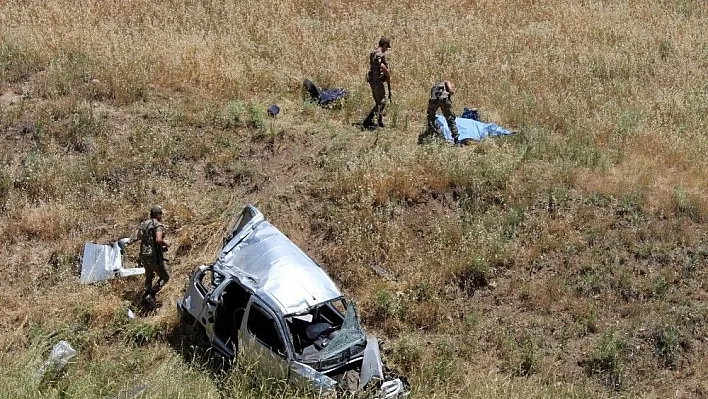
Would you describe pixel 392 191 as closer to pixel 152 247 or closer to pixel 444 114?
pixel 444 114

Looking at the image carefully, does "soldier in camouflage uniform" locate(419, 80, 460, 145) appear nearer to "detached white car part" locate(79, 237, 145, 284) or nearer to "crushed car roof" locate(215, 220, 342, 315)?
"crushed car roof" locate(215, 220, 342, 315)

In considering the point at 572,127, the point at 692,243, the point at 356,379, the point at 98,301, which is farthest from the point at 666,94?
the point at 98,301

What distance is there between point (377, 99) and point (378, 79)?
16.0 inches

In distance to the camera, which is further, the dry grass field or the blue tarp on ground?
the blue tarp on ground

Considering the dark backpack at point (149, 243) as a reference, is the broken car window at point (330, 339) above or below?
below

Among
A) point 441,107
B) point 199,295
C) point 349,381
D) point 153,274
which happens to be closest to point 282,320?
point 349,381

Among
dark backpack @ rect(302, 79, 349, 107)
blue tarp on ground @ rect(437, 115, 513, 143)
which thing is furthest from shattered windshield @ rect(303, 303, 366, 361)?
dark backpack @ rect(302, 79, 349, 107)

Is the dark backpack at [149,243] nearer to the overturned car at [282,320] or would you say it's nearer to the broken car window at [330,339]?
the overturned car at [282,320]

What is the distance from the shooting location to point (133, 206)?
11430 millimetres

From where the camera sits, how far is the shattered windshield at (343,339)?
25.8 feet

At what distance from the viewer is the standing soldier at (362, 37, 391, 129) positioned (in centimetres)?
1266

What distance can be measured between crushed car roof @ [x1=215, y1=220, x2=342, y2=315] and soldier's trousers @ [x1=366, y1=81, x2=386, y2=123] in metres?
4.36

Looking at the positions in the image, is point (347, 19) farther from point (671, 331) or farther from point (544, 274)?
point (671, 331)

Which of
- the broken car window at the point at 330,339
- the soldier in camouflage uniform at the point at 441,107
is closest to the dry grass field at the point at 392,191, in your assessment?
the soldier in camouflage uniform at the point at 441,107
